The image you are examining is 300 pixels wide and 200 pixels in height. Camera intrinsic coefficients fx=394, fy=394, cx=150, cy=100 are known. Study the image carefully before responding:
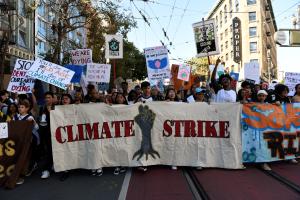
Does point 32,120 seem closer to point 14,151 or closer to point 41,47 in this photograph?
point 14,151

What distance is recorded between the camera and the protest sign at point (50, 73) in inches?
356

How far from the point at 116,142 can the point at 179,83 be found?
9.13 metres

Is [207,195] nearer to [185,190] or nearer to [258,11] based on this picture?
[185,190]

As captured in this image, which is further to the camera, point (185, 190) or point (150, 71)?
point (150, 71)

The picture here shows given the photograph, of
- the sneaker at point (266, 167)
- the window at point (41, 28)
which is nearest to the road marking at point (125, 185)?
the sneaker at point (266, 167)

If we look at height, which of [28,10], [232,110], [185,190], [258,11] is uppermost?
[258,11]

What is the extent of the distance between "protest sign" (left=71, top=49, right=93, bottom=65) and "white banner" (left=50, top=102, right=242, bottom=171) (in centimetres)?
653

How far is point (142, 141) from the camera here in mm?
8125

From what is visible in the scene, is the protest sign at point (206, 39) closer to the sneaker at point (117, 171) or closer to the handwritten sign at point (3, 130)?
the sneaker at point (117, 171)

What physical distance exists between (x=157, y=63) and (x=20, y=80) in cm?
473

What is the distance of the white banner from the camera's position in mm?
7934

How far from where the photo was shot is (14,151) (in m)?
7.43

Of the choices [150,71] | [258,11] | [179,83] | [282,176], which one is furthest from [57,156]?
[258,11]

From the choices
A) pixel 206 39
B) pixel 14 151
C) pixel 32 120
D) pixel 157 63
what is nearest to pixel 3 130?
pixel 14 151
